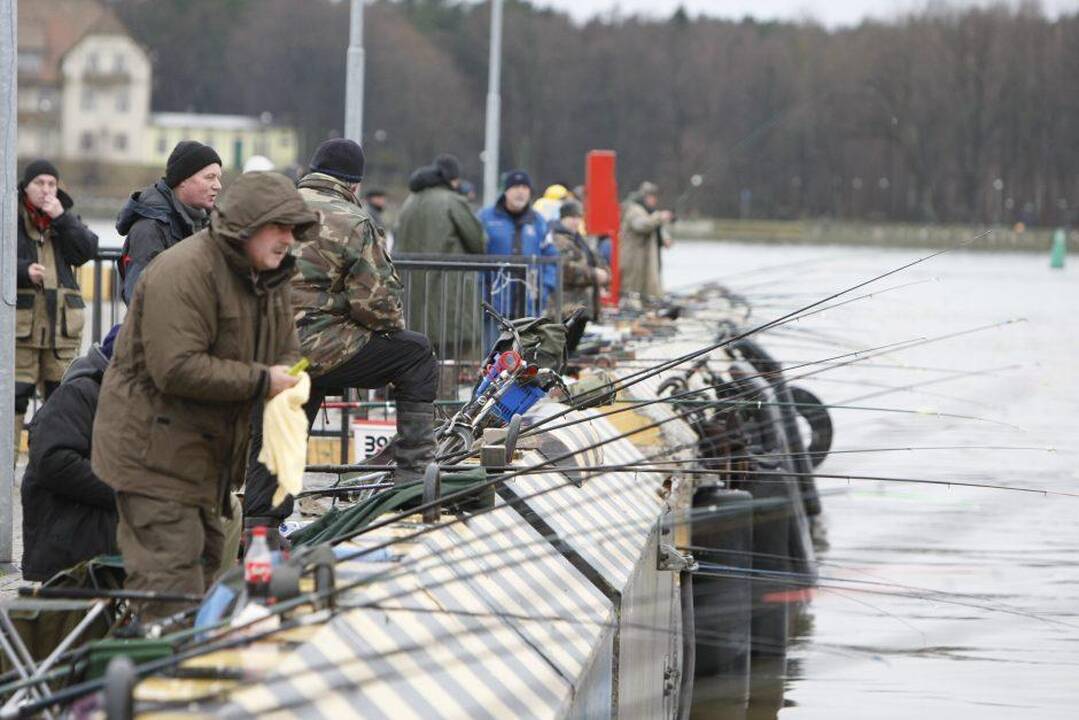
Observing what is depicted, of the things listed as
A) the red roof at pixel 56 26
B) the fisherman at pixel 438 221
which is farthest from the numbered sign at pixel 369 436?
the red roof at pixel 56 26

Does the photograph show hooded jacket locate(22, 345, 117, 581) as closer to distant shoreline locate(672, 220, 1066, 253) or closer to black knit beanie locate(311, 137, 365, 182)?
black knit beanie locate(311, 137, 365, 182)

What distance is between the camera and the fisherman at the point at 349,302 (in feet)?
23.2

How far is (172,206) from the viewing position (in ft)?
23.5

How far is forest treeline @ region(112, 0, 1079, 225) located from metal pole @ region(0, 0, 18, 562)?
14.7 metres

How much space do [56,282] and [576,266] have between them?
567 cm

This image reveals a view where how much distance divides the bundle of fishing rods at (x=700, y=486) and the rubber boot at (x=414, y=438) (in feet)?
0.42

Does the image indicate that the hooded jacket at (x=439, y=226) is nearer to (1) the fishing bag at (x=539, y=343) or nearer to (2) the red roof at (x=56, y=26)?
(1) the fishing bag at (x=539, y=343)

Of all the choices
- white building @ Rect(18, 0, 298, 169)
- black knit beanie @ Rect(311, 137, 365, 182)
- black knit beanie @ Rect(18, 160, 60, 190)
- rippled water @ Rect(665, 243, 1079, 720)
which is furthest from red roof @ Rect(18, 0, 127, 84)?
black knit beanie @ Rect(311, 137, 365, 182)

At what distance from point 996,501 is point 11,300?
12.2 meters

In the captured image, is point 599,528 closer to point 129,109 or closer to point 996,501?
point 996,501

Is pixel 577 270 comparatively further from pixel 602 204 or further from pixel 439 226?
pixel 602 204

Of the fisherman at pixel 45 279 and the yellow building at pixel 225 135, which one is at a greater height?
the yellow building at pixel 225 135

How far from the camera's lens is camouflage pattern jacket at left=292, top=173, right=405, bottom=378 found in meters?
7.04

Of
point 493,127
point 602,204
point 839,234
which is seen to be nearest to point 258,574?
point 602,204
